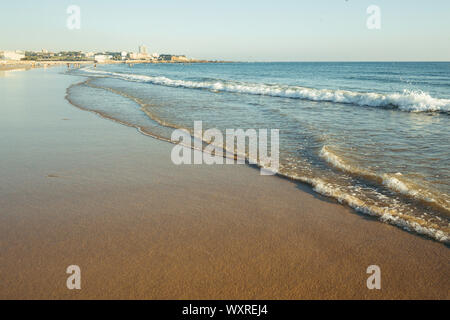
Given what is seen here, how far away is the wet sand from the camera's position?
2641 millimetres

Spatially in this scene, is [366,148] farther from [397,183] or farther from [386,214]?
[386,214]

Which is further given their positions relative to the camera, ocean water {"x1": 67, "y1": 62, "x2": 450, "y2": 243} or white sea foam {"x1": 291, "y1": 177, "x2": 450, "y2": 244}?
ocean water {"x1": 67, "y1": 62, "x2": 450, "y2": 243}

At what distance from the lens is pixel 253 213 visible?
4016mm

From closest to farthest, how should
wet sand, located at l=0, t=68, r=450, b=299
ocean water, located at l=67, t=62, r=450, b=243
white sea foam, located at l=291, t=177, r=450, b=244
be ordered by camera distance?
wet sand, located at l=0, t=68, r=450, b=299 → white sea foam, located at l=291, t=177, r=450, b=244 → ocean water, located at l=67, t=62, r=450, b=243

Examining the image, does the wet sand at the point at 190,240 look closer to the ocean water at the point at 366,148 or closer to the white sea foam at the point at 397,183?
the ocean water at the point at 366,148

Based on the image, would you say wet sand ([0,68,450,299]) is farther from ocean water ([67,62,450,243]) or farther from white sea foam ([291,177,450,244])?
ocean water ([67,62,450,243])

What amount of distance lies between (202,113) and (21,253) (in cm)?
954

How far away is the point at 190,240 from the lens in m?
3.34

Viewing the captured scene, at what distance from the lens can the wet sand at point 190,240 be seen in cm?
264

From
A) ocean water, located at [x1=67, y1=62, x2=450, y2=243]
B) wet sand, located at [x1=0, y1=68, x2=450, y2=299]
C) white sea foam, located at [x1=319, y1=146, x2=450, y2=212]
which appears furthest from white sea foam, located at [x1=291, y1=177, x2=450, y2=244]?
white sea foam, located at [x1=319, y1=146, x2=450, y2=212]

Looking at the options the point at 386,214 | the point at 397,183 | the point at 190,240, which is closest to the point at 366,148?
the point at 397,183

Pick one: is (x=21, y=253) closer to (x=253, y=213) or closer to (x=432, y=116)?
(x=253, y=213)

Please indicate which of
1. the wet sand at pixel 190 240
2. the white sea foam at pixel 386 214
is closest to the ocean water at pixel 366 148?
the white sea foam at pixel 386 214
